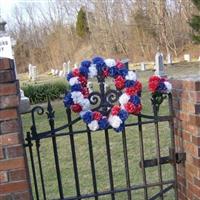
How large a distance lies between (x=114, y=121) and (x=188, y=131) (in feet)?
1.87

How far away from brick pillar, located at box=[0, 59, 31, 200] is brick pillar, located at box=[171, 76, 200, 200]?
121 centimetres

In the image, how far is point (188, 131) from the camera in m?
2.89

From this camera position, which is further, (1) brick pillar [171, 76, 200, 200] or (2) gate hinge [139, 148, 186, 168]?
(2) gate hinge [139, 148, 186, 168]

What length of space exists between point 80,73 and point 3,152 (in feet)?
2.59

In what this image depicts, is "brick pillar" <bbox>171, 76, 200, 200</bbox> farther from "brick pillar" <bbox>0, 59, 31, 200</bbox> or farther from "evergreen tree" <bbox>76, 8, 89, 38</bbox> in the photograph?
"evergreen tree" <bbox>76, 8, 89, 38</bbox>

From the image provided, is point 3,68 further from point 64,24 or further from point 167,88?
point 64,24

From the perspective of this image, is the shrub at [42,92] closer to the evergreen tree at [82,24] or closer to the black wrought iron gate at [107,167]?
the black wrought iron gate at [107,167]

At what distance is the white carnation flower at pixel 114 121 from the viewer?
2.78 m

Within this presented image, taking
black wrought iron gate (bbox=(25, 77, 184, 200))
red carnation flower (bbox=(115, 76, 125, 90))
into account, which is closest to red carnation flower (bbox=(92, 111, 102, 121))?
black wrought iron gate (bbox=(25, 77, 184, 200))

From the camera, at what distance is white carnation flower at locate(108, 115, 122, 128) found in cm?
278

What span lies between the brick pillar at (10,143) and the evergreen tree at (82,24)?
39062mm

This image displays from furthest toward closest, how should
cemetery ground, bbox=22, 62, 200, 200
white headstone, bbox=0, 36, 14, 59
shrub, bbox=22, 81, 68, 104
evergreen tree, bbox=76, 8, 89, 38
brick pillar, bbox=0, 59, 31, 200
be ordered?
evergreen tree, bbox=76, 8, 89, 38, shrub, bbox=22, 81, 68, 104, white headstone, bbox=0, 36, 14, 59, cemetery ground, bbox=22, 62, 200, 200, brick pillar, bbox=0, 59, 31, 200

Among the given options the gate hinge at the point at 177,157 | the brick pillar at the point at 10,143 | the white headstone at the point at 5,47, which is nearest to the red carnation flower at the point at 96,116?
the brick pillar at the point at 10,143

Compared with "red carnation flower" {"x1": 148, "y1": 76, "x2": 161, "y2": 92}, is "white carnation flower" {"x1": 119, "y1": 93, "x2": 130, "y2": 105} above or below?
below
